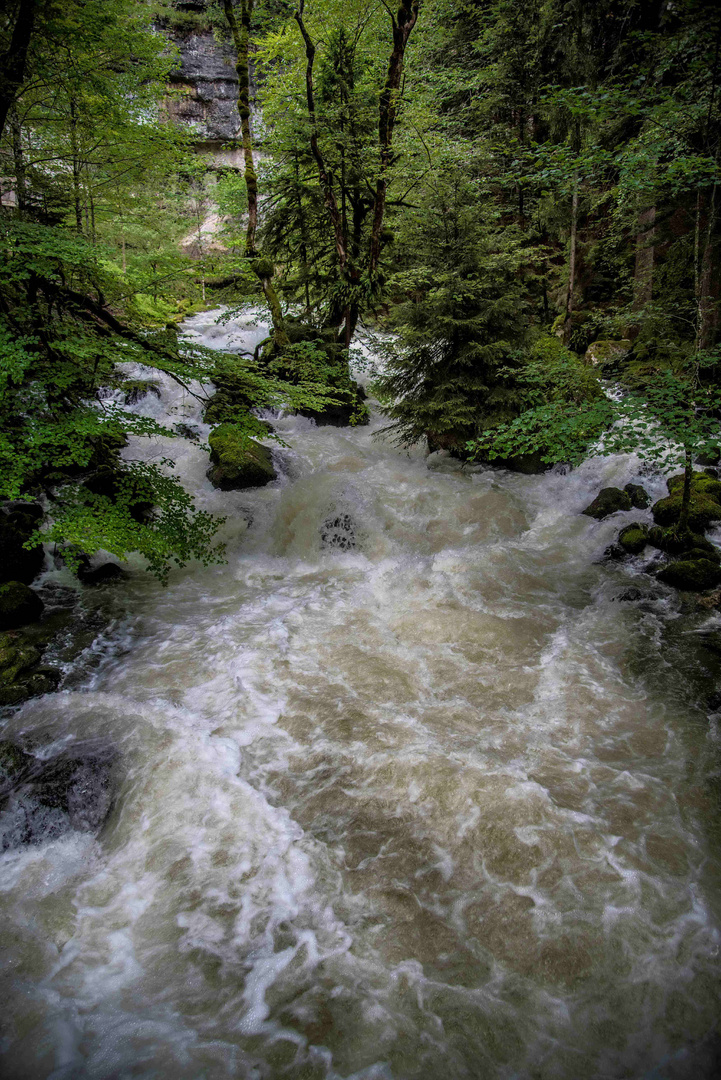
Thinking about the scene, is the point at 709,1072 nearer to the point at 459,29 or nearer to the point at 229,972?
the point at 229,972

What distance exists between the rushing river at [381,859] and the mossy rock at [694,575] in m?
0.50

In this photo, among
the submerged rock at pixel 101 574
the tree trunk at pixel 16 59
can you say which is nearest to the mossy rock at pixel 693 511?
the submerged rock at pixel 101 574

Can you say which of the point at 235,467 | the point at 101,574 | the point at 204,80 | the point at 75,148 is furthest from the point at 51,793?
the point at 204,80

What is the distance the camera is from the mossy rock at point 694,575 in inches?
244

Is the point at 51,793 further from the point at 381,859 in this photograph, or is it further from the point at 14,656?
the point at 381,859

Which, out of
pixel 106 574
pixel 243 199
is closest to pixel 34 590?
pixel 106 574

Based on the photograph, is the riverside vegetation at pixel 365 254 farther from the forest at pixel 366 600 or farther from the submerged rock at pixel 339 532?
the submerged rock at pixel 339 532

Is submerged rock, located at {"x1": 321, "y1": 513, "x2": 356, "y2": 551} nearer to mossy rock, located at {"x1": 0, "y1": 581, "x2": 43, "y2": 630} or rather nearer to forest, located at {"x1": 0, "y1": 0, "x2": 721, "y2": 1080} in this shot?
forest, located at {"x1": 0, "y1": 0, "x2": 721, "y2": 1080}

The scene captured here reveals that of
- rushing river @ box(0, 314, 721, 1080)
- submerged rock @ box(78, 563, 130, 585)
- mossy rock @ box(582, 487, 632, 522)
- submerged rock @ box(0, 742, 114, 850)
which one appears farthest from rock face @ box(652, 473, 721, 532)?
submerged rock @ box(78, 563, 130, 585)

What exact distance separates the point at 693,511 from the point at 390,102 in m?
8.12

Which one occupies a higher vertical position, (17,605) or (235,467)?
(235,467)

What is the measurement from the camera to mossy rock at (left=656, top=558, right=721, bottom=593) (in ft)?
20.3

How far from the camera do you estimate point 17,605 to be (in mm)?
5582

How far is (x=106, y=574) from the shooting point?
6.90 meters
